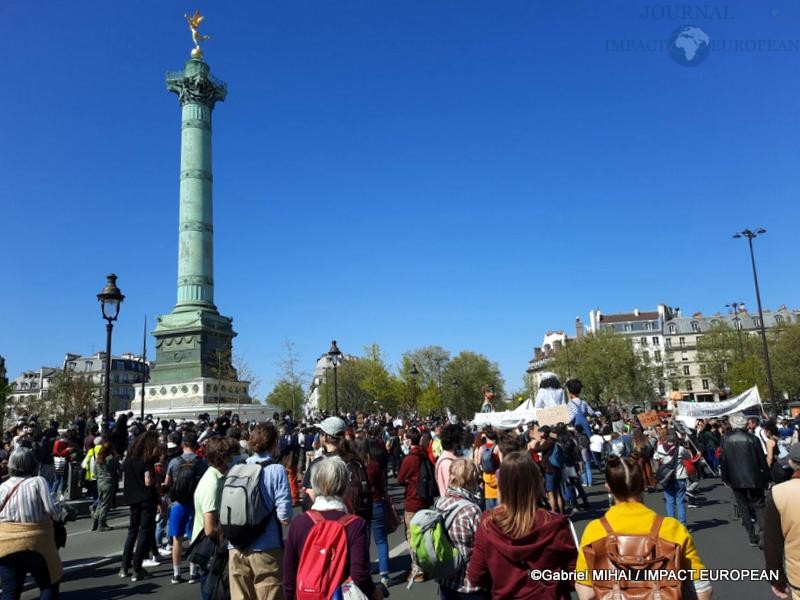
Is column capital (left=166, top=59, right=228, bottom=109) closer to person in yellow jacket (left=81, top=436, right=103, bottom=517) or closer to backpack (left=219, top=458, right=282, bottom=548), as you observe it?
person in yellow jacket (left=81, top=436, right=103, bottom=517)

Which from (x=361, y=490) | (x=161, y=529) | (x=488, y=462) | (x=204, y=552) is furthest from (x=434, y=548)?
(x=161, y=529)

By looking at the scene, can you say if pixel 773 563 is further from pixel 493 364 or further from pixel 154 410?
pixel 493 364

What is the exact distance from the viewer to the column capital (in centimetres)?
4181

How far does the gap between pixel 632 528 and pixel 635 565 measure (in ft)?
0.56

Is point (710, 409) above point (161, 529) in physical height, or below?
above

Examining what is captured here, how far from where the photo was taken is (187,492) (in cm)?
764

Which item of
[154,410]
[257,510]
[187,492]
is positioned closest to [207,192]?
[154,410]

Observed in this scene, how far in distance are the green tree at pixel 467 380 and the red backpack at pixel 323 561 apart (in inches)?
3082

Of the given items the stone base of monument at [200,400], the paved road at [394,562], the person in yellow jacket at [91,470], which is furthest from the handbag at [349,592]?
the stone base of monument at [200,400]

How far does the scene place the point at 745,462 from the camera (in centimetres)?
837

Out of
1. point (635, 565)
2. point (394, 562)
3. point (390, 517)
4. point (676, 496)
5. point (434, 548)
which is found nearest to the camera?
point (635, 565)

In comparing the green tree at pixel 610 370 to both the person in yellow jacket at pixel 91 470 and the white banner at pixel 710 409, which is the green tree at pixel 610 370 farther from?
the person in yellow jacket at pixel 91 470

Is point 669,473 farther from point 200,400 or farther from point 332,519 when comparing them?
point 200,400

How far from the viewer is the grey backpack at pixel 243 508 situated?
4367mm
